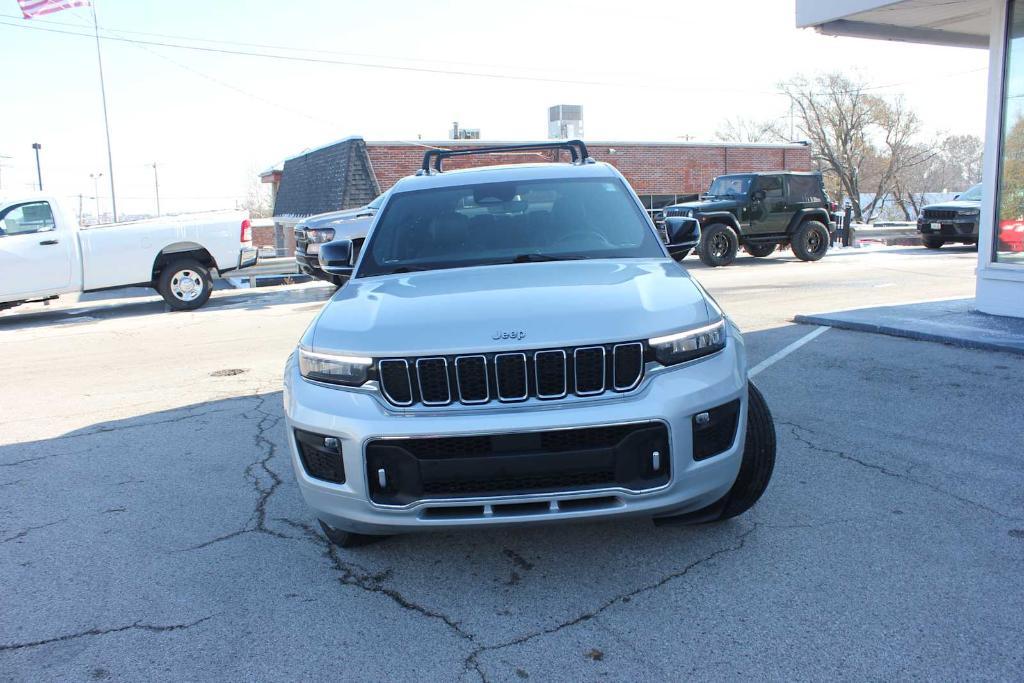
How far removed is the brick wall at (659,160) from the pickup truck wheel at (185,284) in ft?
42.2

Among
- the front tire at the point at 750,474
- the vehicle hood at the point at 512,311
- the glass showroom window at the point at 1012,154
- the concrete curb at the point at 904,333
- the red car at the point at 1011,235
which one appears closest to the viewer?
the vehicle hood at the point at 512,311

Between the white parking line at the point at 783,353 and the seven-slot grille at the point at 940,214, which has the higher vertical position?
the seven-slot grille at the point at 940,214

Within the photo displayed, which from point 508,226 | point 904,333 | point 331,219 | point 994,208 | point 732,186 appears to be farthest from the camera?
point 732,186

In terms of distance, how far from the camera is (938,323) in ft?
27.6

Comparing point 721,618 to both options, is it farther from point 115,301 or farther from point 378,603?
point 115,301

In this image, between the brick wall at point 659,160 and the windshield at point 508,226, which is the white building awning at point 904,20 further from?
the brick wall at point 659,160

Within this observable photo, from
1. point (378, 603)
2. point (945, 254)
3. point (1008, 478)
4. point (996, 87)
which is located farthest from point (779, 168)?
point (378, 603)

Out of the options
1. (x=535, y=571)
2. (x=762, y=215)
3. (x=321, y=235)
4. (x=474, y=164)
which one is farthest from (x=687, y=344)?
(x=474, y=164)

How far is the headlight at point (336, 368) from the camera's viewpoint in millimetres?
3049

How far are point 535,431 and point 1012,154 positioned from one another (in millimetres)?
8239

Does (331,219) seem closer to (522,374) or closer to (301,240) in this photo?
(301,240)

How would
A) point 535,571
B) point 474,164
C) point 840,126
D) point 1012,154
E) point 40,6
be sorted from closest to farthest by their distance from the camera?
1. point 535,571
2. point 1012,154
3. point 40,6
4. point 474,164
5. point 840,126

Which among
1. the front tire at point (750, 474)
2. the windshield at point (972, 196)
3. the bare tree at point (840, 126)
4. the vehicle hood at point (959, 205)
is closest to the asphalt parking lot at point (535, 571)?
the front tire at point (750, 474)

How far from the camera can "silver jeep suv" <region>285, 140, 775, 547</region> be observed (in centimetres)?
288
